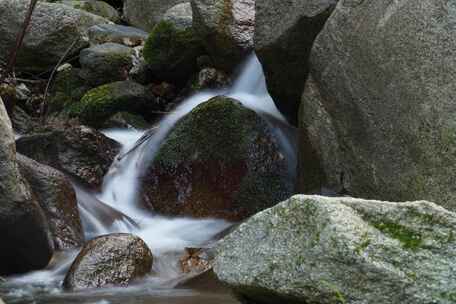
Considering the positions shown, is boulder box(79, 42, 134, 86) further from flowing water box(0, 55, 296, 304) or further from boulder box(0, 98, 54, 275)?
boulder box(0, 98, 54, 275)

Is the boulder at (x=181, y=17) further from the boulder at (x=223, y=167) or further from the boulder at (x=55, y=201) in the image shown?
the boulder at (x=55, y=201)

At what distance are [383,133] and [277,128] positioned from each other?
260cm

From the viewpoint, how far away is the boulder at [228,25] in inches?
384

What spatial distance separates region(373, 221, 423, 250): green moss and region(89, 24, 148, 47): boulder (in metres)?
11.0

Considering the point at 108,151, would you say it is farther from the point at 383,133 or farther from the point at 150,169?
the point at 383,133

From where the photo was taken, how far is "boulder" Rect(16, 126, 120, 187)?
8.77m

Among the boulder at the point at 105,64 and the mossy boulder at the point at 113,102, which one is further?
the boulder at the point at 105,64

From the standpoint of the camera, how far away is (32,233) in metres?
5.92

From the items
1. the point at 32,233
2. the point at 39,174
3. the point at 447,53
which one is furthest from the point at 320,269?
the point at 39,174

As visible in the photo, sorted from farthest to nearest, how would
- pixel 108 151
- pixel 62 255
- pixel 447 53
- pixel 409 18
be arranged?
pixel 108 151 → pixel 62 255 → pixel 409 18 → pixel 447 53

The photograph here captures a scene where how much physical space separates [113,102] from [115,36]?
118 inches

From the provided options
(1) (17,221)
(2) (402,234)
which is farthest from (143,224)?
(2) (402,234)

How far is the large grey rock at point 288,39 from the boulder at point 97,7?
974cm

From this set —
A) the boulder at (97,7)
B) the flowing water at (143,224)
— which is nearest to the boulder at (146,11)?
the boulder at (97,7)
